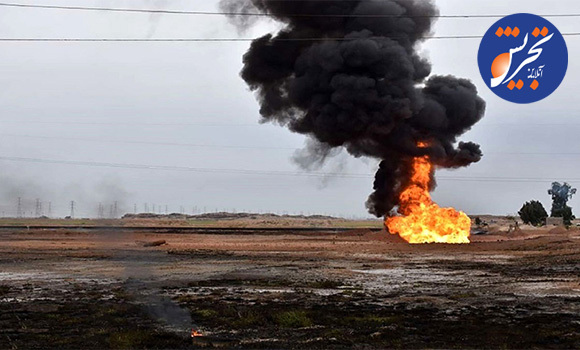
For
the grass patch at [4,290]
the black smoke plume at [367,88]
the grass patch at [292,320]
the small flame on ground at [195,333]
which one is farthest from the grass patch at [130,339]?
the black smoke plume at [367,88]

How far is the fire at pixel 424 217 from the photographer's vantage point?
199ft

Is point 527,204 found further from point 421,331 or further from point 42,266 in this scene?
point 421,331

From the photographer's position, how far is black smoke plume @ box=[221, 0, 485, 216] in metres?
61.4

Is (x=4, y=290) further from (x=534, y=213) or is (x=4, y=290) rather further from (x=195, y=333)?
(x=534, y=213)

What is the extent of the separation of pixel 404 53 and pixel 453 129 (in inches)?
362

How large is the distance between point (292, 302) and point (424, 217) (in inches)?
1590

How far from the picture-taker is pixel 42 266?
39219 mm

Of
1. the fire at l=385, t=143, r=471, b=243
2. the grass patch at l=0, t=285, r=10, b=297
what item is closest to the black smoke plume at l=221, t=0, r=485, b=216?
the fire at l=385, t=143, r=471, b=243

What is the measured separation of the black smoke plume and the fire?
3.96ft

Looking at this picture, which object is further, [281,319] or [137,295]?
[137,295]

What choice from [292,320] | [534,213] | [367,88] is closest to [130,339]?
[292,320]

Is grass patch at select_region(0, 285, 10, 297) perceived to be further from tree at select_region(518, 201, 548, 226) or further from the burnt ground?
tree at select_region(518, 201, 548, 226)

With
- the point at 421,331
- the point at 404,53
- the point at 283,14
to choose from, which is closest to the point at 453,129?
the point at 404,53

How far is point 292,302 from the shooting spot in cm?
2273
